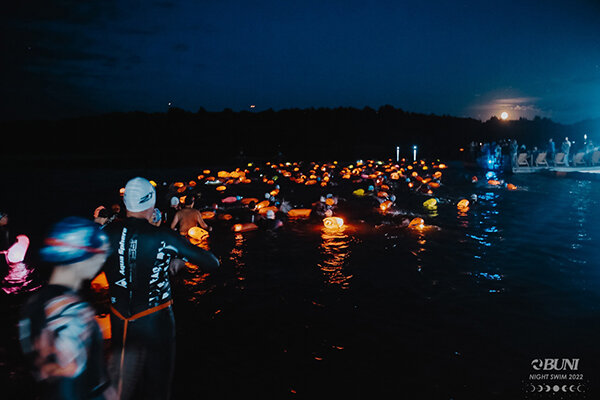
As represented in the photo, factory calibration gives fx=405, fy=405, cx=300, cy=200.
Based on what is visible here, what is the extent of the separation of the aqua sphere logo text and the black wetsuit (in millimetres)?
4485

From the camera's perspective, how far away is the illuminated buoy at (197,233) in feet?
36.0

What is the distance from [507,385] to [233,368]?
3291mm

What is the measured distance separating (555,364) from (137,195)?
5.37 meters

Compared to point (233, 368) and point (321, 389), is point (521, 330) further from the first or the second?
point (233, 368)

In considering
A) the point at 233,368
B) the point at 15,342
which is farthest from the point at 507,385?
the point at 15,342

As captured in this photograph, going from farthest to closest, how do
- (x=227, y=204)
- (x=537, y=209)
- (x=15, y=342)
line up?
1. (x=227, y=204)
2. (x=537, y=209)
3. (x=15, y=342)

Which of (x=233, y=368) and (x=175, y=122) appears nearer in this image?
(x=233, y=368)

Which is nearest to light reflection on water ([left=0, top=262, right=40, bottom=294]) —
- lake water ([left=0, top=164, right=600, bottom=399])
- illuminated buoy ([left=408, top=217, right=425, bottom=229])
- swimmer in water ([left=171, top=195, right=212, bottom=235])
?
lake water ([left=0, top=164, right=600, bottom=399])

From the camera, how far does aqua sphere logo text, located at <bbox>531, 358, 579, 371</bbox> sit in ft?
16.6

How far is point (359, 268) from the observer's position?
9.03m

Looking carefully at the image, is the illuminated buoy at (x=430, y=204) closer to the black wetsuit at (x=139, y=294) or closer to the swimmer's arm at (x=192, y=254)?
the swimmer's arm at (x=192, y=254)

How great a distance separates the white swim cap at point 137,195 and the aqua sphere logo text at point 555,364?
5025 millimetres

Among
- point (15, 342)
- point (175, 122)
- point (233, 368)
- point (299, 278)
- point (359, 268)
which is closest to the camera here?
point (233, 368)

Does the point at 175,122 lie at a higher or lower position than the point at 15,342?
higher
